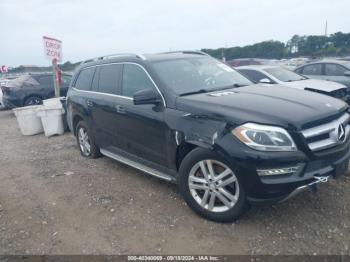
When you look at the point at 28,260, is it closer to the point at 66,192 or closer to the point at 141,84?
the point at 66,192

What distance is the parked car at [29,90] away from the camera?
12.9 metres

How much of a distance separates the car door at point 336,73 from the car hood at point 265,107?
21.4 feet

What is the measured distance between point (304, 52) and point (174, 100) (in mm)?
45113

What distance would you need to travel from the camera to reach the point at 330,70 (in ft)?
34.1

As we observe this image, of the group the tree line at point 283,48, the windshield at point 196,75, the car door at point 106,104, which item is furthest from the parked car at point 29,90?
the tree line at point 283,48

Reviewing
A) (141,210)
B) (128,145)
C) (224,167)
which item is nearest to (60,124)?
(128,145)

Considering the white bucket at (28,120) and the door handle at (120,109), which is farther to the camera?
the white bucket at (28,120)

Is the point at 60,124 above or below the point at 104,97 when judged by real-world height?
below

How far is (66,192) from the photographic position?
482 cm

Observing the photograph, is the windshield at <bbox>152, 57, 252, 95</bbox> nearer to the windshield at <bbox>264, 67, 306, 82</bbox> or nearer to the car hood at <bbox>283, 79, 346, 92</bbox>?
the car hood at <bbox>283, 79, 346, 92</bbox>

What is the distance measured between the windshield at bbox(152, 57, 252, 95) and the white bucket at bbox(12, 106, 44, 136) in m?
5.48

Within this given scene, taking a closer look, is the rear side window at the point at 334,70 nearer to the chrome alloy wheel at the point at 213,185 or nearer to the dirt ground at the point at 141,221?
the dirt ground at the point at 141,221

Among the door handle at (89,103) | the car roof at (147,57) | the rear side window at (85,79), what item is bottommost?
the door handle at (89,103)

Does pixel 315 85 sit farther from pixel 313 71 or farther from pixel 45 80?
pixel 45 80
